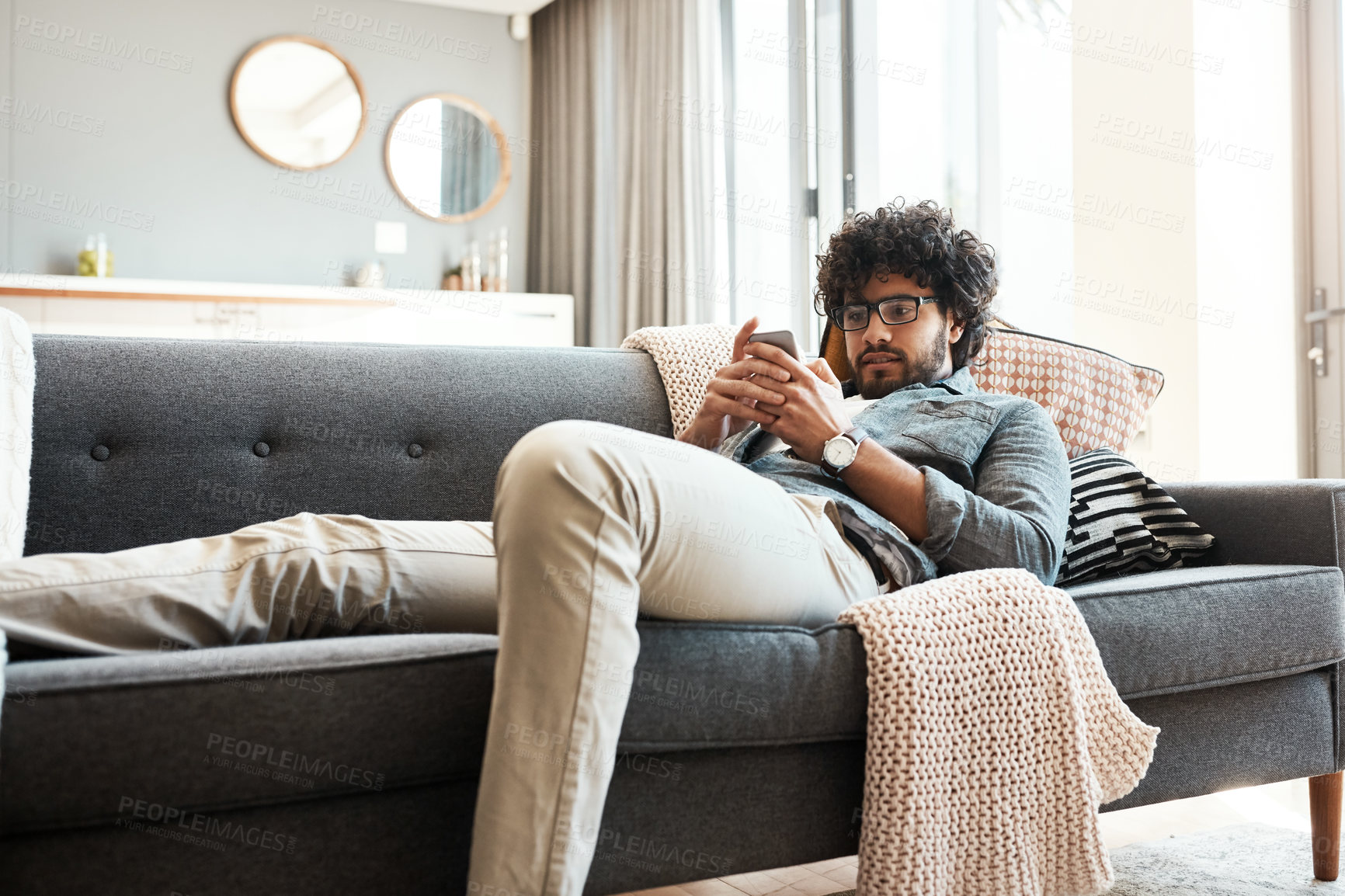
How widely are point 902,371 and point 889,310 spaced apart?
10 cm

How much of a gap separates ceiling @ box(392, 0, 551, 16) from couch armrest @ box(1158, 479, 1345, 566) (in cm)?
426

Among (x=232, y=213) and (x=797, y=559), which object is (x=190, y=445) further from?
(x=232, y=213)

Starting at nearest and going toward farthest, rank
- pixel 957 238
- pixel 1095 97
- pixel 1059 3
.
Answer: pixel 957 238 → pixel 1095 97 → pixel 1059 3

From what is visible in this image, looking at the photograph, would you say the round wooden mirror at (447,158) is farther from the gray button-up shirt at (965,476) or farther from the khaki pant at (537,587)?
the khaki pant at (537,587)

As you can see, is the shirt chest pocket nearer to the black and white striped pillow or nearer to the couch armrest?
the black and white striped pillow

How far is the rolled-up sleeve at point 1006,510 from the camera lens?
1308mm

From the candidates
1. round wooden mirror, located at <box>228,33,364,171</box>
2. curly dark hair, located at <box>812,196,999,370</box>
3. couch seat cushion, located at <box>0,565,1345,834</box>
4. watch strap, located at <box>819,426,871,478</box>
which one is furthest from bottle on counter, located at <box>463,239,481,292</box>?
couch seat cushion, located at <box>0,565,1345,834</box>

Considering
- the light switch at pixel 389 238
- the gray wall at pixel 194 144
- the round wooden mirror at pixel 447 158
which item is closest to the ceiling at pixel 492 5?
the gray wall at pixel 194 144

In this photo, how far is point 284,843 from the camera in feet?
3.24

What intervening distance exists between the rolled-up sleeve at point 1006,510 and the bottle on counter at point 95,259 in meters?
4.03

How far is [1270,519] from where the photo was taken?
5.26ft

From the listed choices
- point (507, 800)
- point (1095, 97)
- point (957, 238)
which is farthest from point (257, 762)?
point (1095, 97)

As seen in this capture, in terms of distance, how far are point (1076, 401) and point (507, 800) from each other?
4.19ft

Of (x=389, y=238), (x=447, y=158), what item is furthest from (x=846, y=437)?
(x=447, y=158)
